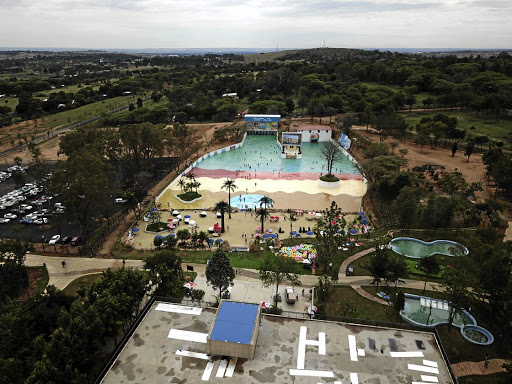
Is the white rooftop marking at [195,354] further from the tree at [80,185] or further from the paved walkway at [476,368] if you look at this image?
the tree at [80,185]

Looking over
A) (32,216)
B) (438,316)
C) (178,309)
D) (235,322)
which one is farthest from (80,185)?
(438,316)

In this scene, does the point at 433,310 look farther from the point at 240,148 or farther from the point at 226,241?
the point at 240,148

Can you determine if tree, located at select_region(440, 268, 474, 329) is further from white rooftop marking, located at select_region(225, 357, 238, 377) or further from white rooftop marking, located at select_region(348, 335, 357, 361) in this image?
white rooftop marking, located at select_region(225, 357, 238, 377)

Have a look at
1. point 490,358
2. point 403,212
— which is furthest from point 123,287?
point 403,212

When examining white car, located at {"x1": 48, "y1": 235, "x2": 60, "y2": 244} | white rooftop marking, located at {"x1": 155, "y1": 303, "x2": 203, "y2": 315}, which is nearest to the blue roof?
white rooftop marking, located at {"x1": 155, "y1": 303, "x2": 203, "y2": 315}

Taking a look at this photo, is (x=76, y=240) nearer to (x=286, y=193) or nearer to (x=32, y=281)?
(x=32, y=281)

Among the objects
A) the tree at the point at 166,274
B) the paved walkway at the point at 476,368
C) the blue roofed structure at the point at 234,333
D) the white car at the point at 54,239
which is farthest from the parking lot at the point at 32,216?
the paved walkway at the point at 476,368

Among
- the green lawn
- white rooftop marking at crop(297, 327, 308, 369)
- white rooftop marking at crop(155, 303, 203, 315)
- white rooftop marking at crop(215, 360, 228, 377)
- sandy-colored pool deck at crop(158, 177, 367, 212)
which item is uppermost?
the green lawn
